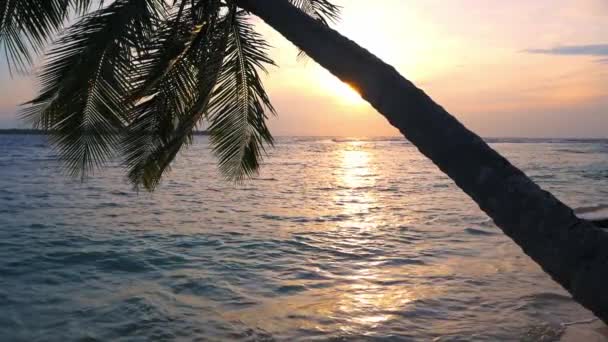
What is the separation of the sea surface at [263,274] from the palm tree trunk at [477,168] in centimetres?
349

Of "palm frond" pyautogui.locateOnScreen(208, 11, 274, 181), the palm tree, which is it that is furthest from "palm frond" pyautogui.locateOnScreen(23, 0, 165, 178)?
"palm frond" pyautogui.locateOnScreen(208, 11, 274, 181)

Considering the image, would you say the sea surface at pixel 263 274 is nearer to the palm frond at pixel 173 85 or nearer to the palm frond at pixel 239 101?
the palm frond at pixel 173 85

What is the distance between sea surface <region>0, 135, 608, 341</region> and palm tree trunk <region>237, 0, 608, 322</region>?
11.5 feet

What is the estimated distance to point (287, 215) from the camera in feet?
49.7

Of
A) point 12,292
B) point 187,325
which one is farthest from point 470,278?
point 12,292

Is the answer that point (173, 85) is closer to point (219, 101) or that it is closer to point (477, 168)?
point (219, 101)

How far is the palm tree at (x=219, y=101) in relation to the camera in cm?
225

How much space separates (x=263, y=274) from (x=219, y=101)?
13.9 feet

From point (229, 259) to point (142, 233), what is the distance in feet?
10.7

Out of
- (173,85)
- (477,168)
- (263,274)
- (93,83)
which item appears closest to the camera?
(477,168)

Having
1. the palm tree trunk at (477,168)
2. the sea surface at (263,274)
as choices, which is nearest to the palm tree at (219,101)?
the palm tree trunk at (477,168)

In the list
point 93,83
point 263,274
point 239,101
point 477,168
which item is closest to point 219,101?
point 239,101

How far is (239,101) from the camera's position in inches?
222

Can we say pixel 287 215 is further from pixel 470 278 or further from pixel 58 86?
pixel 58 86
